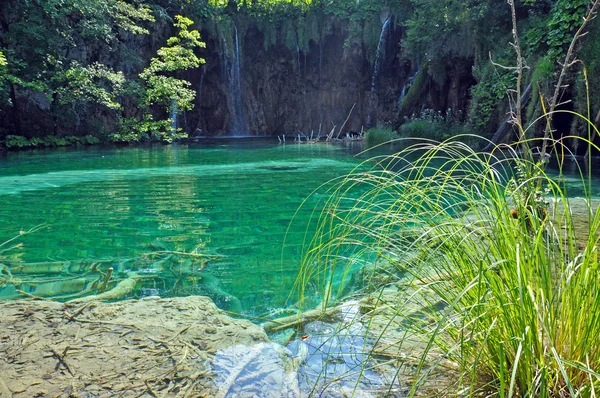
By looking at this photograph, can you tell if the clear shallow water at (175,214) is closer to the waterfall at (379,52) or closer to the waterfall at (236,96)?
the waterfall at (379,52)

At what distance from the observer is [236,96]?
2500 cm

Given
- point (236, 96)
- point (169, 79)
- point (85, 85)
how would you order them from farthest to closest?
point (236, 96) → point (169, 79) → point (85, 85)

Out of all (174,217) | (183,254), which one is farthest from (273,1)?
(183,254)

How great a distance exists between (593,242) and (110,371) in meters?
1.84

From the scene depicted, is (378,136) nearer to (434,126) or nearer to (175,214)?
(434,126)

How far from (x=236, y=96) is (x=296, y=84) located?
347 centimetres

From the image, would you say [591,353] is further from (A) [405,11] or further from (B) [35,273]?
(A) [405,11]

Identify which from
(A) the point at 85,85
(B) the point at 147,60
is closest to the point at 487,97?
(A) the point at 85,85

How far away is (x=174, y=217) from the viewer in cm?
573

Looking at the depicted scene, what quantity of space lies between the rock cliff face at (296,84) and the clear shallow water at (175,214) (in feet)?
44.7

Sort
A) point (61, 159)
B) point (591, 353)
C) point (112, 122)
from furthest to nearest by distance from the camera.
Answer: point (112, 122)
point (61, 159)
point (591, 353)

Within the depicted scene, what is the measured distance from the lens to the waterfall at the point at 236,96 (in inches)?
963

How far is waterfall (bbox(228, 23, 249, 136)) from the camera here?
80.2ft

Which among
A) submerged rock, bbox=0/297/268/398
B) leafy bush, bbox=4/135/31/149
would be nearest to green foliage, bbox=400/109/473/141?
leafy bush, bbox=4/135/31/149
